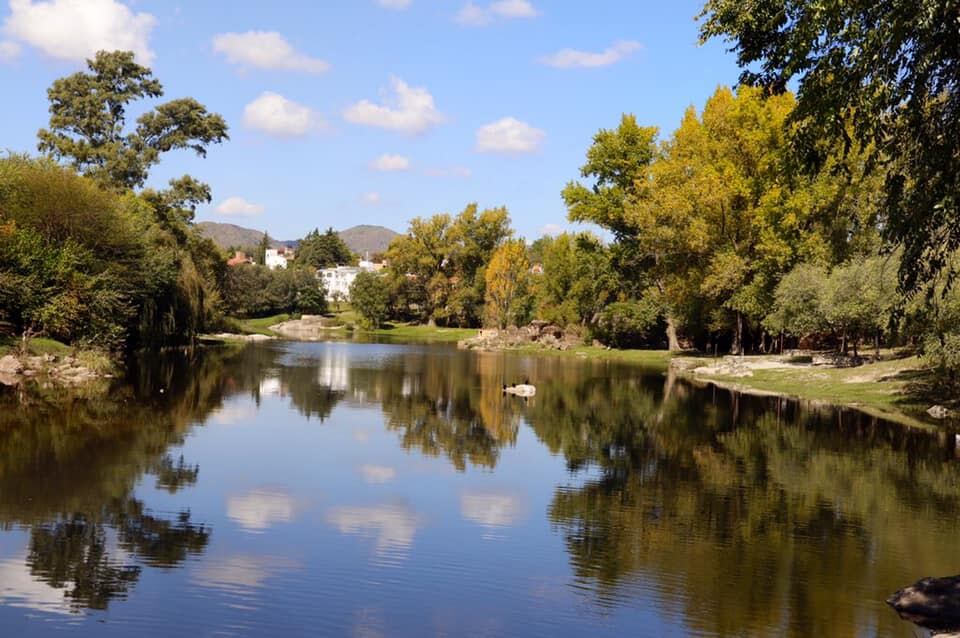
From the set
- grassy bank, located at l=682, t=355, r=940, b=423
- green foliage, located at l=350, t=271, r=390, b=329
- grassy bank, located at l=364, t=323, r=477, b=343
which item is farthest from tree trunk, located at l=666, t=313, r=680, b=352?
green foliage, located at l=350, t=271, r=390, b=329

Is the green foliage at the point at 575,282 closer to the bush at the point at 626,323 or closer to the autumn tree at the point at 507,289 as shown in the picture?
the bush at the point at 626,323

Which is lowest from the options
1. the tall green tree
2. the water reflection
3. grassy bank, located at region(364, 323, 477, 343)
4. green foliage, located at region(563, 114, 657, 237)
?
the water reflection

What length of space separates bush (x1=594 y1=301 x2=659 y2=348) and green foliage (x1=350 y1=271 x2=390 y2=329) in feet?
169

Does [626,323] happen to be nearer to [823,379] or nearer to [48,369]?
[823,379]

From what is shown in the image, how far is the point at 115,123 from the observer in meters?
74.9

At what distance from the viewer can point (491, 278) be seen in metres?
103

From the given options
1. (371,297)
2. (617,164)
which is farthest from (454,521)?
(371,297)

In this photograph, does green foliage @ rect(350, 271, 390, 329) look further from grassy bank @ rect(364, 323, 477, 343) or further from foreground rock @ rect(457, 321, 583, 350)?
foreground rock @ rect(457, 321, 583, 350)

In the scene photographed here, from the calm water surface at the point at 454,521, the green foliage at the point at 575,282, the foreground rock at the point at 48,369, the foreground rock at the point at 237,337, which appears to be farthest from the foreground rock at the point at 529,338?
the calm water surface at the point at 454,521

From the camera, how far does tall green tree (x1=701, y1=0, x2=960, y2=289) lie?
13.0 metres

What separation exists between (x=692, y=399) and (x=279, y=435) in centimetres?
2123

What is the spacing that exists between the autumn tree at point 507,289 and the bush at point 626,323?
786 inches

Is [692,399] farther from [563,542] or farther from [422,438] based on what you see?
[563,542]

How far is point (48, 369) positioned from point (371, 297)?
289ft
